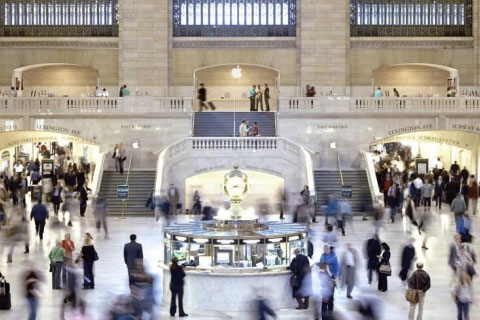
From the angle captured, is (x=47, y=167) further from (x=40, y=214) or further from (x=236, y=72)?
(x=40, y=214)

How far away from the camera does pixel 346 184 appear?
3650 cm

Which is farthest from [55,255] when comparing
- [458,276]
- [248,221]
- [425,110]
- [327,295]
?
[425,110]

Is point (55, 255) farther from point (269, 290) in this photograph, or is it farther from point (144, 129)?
point (144, 129)

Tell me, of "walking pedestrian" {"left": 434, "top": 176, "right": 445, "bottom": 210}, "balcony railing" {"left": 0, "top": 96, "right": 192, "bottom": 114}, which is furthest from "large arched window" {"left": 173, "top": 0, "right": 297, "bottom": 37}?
"walking pedestrian" {"left": 434, "top": 176, "right": 445, "bottom": 210}

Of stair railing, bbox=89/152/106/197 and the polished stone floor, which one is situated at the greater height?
stair railing, bbox=89/152/106/197

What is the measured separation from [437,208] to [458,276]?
18814 millimetres

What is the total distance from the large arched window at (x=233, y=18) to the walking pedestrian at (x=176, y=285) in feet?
92.8

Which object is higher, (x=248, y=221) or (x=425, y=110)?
(x=425, y=110)

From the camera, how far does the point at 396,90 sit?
46562 mm

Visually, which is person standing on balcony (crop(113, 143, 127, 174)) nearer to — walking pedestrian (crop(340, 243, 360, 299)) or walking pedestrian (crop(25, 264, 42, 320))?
walking pedestrian (crop(340, 243, 360, 299))

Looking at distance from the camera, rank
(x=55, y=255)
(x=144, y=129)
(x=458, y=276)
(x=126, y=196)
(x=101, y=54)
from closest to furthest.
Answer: (x=458, y=276)
(x=55, y=255)
(x=126, y=196)
(x=144, y=129)
(x=101, y=54)

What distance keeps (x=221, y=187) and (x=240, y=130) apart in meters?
2.30

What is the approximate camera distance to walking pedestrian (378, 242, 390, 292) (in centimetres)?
2052

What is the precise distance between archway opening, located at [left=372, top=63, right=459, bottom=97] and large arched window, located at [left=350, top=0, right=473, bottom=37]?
1838mm
